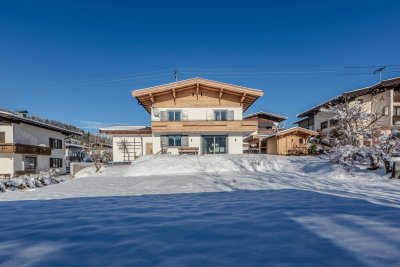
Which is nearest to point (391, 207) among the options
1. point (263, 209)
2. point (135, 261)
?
point (263, 209)

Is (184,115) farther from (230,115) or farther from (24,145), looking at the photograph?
(24,145)

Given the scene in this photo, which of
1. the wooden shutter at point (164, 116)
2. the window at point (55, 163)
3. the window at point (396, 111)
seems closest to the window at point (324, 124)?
the window at point (396, 111)

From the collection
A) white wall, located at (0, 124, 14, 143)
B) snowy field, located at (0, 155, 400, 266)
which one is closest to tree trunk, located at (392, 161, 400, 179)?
snowy field, located at (0, 155, 400, 266)

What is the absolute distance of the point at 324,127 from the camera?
3131 cm

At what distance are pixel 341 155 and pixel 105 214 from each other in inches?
417

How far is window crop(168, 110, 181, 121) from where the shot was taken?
21.7 meters

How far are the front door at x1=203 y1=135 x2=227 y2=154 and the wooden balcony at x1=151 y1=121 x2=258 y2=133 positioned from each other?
1.12 metres

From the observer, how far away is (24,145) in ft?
74.5

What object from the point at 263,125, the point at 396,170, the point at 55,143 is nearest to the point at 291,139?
the point at 263,125

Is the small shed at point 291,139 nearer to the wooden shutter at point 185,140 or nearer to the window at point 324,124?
the window at point 324,124

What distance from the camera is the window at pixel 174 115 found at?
21.7m

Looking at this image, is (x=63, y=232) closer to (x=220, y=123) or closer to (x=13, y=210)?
(x=13, y=210)

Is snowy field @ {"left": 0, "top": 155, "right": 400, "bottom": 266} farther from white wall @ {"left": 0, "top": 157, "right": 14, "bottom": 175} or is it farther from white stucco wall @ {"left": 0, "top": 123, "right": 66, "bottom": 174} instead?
white stucco wall @ {"left": 0, "top": 123, "right": 66, "bottom": 174}

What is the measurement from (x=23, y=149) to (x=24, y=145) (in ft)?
1.32
